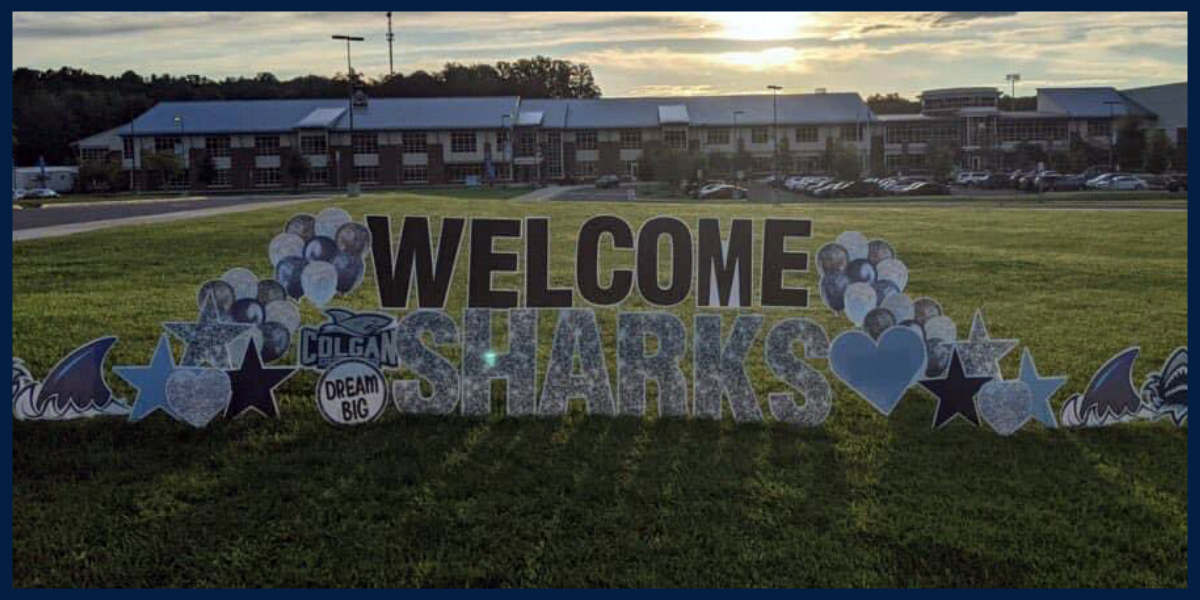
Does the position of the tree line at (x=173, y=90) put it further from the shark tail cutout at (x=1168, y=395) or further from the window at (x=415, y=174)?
the shark tail cutout at (x=1168, y=395)

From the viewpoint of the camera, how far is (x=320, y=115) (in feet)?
69.6

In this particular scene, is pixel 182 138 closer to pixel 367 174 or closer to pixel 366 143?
pixel 366 143

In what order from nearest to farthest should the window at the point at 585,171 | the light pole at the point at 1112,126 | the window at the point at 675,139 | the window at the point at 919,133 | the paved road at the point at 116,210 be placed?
the paved road at the point at 116,210, the light pole at the point at 1112,126, the window at the point at 919,133, the window at the point at 675,139, the window at the point at 585,171

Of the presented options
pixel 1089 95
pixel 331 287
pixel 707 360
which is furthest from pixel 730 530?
pixel 1089 95

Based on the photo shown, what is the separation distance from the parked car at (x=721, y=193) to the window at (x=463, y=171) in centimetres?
622

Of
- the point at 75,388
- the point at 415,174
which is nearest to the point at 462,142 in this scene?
the point at 415,174

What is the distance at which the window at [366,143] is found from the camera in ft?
82.5

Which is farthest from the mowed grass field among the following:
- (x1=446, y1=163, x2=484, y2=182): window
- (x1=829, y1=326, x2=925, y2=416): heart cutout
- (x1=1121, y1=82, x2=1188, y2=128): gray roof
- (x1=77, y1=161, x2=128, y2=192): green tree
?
(x1=77, y1=161, x2=128, y2=192): green tree

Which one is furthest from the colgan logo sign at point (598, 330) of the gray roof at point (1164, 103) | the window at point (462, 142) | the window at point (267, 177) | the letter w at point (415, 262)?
the window at point (462, 142)

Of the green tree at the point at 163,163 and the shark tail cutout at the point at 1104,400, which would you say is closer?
the shark tail cutout at the point at 1104,400

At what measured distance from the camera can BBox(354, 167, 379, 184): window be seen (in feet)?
84.8

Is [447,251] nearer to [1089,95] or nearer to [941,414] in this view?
[941,414]

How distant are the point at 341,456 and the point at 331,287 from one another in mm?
1251

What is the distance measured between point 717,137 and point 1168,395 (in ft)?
67.7
